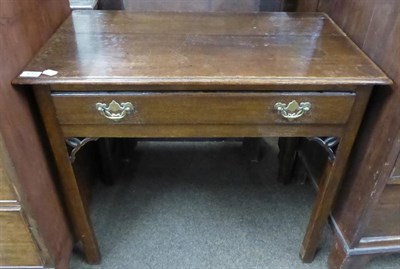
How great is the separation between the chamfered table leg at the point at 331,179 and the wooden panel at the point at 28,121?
79 cm

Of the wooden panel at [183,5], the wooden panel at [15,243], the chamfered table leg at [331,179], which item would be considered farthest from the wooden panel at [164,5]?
the wooden panel at [15,243]

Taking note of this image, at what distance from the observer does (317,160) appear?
1303 mm

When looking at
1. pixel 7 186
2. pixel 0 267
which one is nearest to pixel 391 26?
pixel 7 186

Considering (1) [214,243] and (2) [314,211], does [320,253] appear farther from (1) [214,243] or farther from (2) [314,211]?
(1) [214,243]

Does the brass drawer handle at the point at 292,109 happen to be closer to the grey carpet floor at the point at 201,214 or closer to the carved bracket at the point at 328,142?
the carved bracket at the point at 328,142

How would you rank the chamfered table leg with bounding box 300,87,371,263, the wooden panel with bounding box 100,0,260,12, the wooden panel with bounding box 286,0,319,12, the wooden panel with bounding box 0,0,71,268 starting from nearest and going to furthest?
the wooden panel with bounding box 0,0,71,268
the chamfered table leg with bounding box 300,87,371,263
the wooden panel with bounding box 286,0,319,12
the wooden panel with bounding box 100,0,260,12

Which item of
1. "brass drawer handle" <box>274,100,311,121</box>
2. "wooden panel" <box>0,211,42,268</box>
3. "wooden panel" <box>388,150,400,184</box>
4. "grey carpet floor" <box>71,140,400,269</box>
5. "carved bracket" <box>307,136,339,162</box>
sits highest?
"brass drawer handle" <box>274,100,311,121</box>

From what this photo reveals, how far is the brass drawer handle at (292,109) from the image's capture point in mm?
869

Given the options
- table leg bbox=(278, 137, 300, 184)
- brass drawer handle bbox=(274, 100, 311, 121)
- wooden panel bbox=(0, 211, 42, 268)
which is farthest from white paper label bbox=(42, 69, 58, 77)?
table leg bbox=(278, 137, 300, 184)

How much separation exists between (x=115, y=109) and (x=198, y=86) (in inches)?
8.1

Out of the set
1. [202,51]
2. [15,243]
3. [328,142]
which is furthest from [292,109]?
[15,243]

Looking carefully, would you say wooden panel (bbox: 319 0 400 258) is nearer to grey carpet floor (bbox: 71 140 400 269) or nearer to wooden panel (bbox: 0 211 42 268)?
grey carpet floor (bbox: 71 140 400 269)

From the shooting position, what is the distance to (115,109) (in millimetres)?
850

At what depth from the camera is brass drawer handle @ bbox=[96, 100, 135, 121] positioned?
33.3 inches
